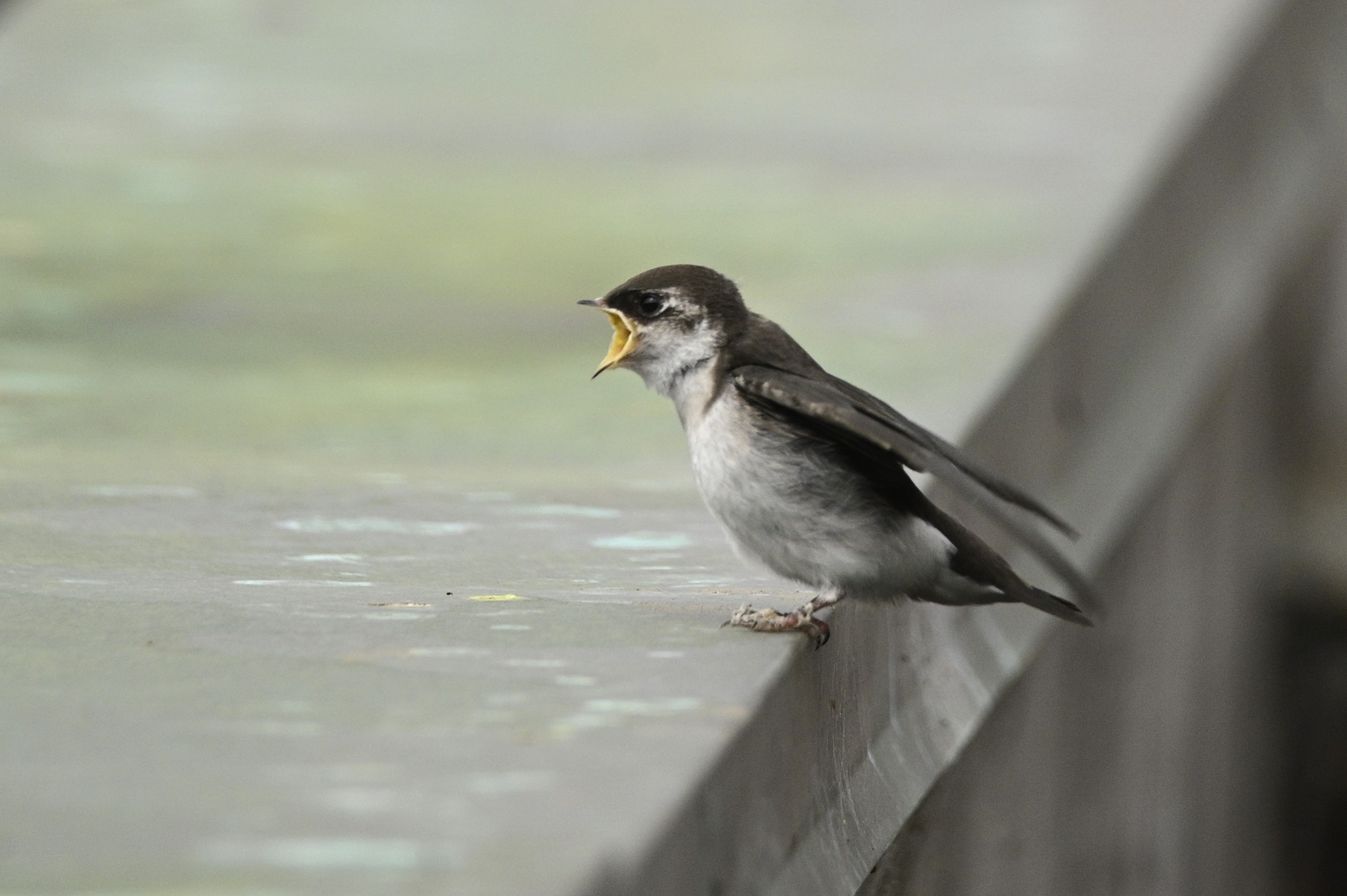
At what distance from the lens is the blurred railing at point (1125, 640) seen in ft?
12.1

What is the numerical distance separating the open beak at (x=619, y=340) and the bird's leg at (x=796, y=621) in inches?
25.5

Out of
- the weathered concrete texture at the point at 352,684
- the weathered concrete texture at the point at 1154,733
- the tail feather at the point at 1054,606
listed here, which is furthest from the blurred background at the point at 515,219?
the tail feather at the point at 1054,606

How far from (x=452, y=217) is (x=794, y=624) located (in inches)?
191

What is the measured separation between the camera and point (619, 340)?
4141 mm

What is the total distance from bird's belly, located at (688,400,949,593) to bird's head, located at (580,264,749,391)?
0.29 meters

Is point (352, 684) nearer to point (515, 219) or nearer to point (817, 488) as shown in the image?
point (817, 488)

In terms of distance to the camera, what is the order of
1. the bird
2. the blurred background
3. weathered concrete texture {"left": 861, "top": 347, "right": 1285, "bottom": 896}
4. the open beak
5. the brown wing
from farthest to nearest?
the blurred background → weathered concrete texture {"left": 861, "top": 347, "right": 1285, "bottom": 896} → the open beak → the bird → the brown wing

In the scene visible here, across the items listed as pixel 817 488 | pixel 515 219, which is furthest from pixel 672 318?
pixel 515 219

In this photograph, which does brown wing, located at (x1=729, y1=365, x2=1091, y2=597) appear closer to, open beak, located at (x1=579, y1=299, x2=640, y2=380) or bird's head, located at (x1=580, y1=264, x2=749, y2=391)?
bird's head, located at (x1=580, y1=264, x2=749, y2=391)

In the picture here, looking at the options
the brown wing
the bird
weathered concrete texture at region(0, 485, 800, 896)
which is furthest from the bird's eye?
weathered concrete texture at region(0, 485, 800, 896)

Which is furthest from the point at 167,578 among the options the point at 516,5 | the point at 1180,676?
the point at 516,5

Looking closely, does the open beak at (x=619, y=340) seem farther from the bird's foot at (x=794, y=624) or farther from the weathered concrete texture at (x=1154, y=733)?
the weathered concrete texture at (x=1154, y=733)

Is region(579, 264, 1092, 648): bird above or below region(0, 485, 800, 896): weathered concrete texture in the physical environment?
above

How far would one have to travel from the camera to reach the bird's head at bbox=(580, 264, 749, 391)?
13.1 ft
